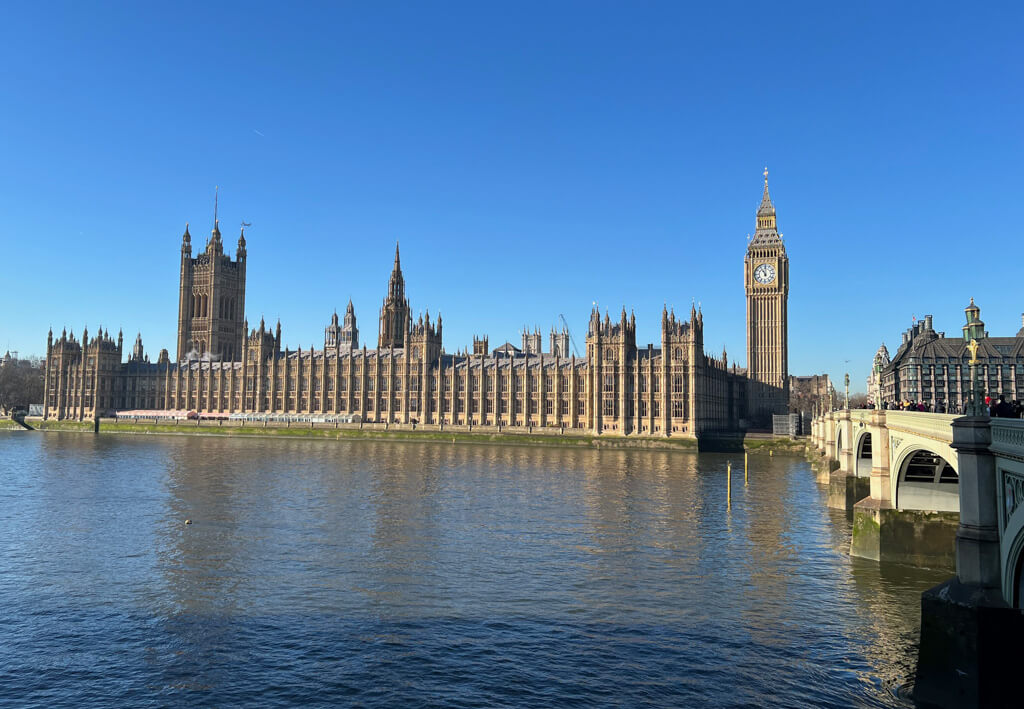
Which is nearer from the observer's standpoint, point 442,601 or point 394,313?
point 442,601

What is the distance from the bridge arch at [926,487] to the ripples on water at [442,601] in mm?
4244

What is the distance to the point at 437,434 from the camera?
Result: 5413 inches

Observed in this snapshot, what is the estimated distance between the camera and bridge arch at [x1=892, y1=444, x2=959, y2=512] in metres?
37.8

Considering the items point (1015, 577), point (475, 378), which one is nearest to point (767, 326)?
point (475, 378)

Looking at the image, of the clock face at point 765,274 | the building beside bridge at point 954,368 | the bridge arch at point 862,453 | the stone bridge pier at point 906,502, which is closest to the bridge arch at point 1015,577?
the stone bridge pier at point 906,502

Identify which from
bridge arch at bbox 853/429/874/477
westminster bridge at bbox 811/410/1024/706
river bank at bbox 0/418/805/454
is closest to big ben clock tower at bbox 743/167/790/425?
river bank at bbox 0/418/805/454

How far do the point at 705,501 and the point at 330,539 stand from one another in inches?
1265

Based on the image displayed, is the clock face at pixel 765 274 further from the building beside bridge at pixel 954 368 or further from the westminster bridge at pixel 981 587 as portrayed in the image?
the westminster bridge at pixel 981 587

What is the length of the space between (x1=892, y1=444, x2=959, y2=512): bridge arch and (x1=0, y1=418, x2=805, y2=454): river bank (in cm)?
7701

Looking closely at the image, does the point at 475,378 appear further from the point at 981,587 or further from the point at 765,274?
the point at 981,587

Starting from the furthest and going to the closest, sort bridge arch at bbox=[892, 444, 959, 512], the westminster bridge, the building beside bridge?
the building beside bridge, bridge arch at bbox=[892, 444, 959, 512], the westminster bridge

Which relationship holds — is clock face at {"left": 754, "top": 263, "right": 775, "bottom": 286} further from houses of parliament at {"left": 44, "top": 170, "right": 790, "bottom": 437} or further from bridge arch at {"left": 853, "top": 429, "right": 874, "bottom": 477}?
bridge arch at {"left": 853, "top": 429, "right": 874, "bottom": 477}

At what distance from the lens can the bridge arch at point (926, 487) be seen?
37.8 meters

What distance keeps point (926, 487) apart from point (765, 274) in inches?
5554
